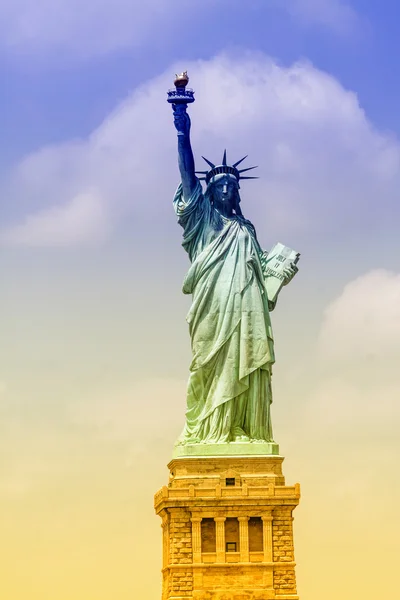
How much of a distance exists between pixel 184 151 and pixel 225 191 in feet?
5.89

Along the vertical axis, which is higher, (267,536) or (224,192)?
(224,192)

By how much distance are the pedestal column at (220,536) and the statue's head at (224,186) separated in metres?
9.94

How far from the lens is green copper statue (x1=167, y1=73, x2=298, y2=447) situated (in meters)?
52.6

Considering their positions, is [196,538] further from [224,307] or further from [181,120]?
[181,120]

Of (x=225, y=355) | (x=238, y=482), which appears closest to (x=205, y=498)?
(x=238, y=482)

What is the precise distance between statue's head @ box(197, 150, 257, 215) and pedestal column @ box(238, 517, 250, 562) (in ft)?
32.6

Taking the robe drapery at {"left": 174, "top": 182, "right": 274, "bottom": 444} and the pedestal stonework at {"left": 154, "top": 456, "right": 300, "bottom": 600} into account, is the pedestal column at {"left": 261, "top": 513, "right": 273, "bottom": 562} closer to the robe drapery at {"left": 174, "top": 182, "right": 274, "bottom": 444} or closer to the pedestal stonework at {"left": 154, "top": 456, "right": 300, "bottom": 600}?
the pedestal stonework at {"left": 154, "top": 456, "right": 300, "bottom": 600}

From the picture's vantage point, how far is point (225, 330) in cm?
5312

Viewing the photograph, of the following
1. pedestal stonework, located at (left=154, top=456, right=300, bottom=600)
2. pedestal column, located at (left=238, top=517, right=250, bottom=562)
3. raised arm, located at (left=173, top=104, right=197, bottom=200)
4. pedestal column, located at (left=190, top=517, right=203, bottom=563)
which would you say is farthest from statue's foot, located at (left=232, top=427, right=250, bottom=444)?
raised arm, located at (left=173, top=104, right=197, bottom=200)

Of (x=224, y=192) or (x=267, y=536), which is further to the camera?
(x=224, y=192)

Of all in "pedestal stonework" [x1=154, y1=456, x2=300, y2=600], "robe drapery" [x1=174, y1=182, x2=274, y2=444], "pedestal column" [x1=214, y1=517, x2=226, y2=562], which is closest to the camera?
"pedestal stonework" [x1=154, y1=456, x2=300, y2=600]

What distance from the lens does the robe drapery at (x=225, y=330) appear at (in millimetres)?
52594

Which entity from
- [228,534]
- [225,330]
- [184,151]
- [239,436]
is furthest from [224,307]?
[228,534]

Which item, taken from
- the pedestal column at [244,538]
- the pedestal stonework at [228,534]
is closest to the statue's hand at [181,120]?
the pedestal stonework at [228,534]
